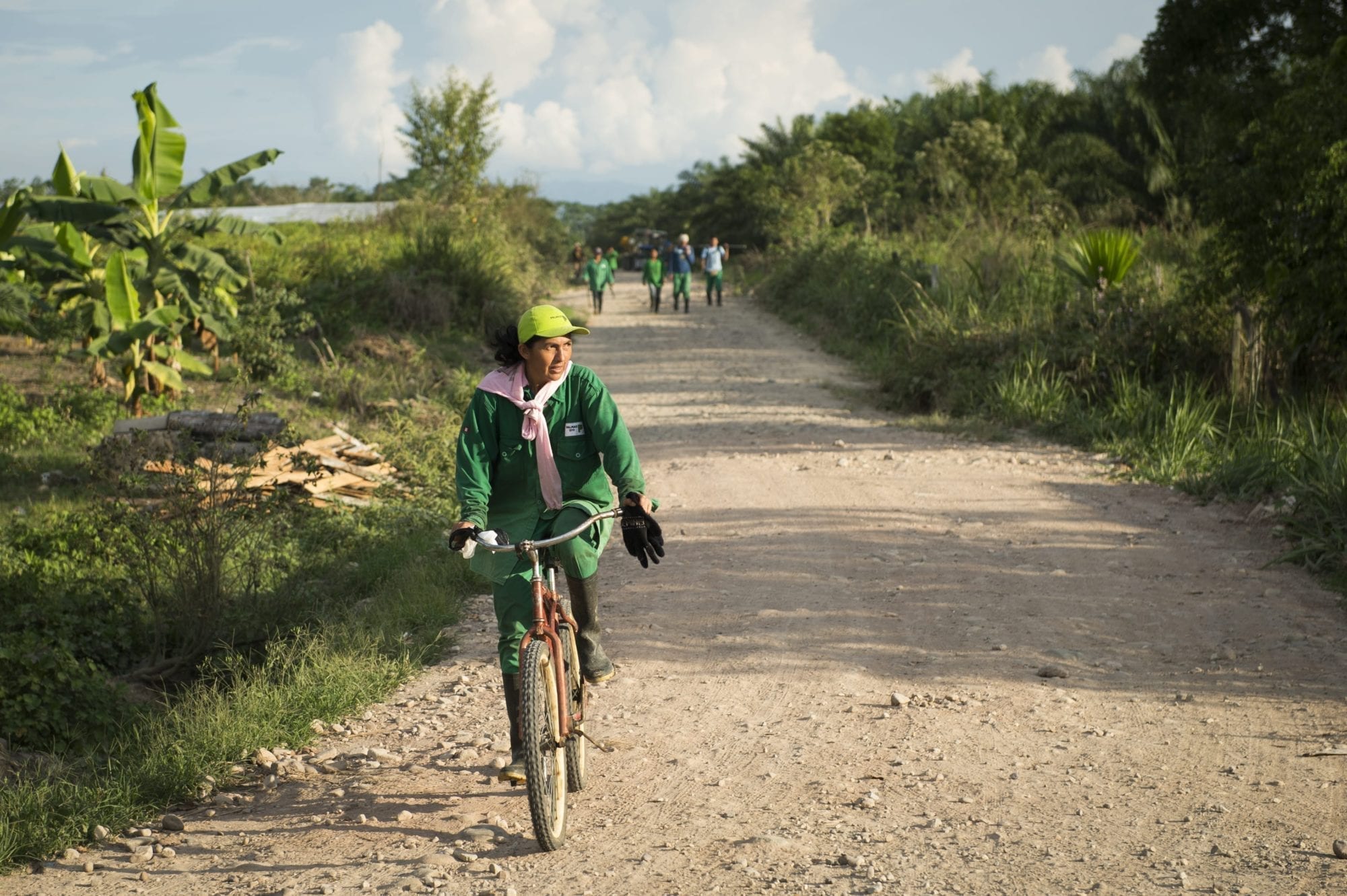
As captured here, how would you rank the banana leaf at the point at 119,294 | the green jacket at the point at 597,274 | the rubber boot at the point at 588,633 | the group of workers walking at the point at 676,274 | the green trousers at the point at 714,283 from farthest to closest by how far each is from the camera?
the green trousers at the point at 714,283, the green jacket at the point at 597,274, the group of workers walking at the point at 676,274, the banana leaf at the point at 119,294, the rubber boot at the point at 588,633

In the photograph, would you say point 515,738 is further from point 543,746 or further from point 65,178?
point 65,178

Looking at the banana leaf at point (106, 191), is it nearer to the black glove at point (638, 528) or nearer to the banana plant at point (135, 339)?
the banana plant at point (135, 339)

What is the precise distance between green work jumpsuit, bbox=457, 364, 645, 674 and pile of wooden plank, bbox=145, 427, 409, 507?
479 cm

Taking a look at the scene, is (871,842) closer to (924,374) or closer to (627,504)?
(627,504)

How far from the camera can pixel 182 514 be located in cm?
764

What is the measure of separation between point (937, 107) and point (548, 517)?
45.3m

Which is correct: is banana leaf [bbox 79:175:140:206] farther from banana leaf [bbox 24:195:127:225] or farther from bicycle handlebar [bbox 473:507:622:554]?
bicycle handlebar [bbox 473:507:622:554]

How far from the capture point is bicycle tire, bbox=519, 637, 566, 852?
3.87m

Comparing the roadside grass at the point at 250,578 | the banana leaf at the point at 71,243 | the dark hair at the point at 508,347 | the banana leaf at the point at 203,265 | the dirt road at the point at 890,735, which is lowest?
the dirt road at the point at 890,735

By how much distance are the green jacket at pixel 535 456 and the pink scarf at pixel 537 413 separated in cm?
3

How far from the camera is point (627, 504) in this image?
13.8ft

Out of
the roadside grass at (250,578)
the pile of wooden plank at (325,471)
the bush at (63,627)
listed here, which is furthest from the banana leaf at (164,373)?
the bush at (63,627)

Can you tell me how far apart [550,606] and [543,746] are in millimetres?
506

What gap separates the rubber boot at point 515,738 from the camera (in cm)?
442
